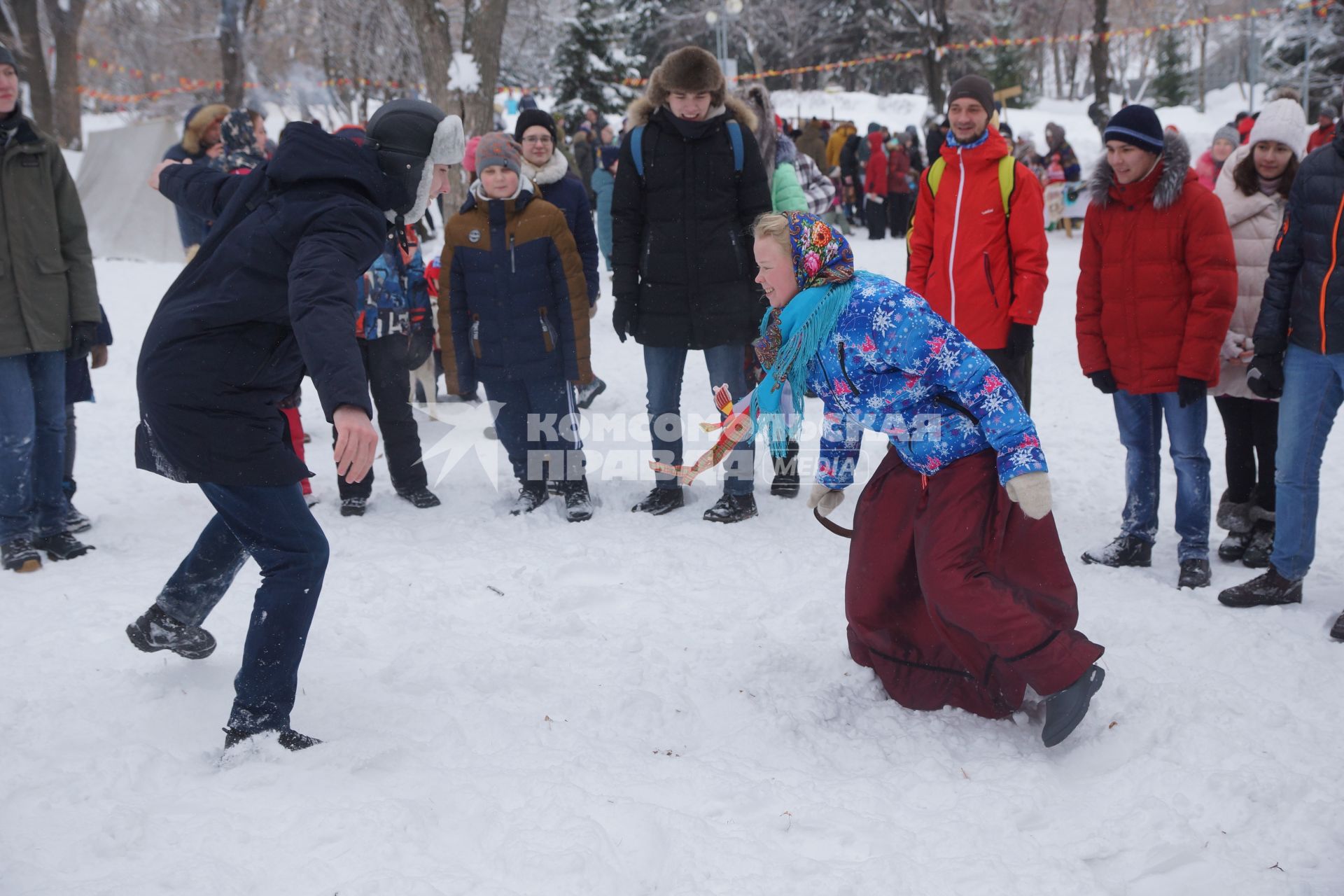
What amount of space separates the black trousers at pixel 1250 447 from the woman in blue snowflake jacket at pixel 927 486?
2175mm

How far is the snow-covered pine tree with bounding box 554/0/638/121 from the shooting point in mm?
29688

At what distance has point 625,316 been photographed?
5.45 m

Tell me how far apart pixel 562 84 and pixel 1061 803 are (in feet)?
98.8

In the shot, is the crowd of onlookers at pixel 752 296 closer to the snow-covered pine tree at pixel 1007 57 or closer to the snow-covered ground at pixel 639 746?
the snow-covered ground at pixel 639 746

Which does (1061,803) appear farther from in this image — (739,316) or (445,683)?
(739,316)

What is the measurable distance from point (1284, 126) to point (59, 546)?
19.7 feet

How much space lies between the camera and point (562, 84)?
30266mm

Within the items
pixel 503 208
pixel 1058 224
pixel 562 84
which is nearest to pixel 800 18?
pixel 562 84

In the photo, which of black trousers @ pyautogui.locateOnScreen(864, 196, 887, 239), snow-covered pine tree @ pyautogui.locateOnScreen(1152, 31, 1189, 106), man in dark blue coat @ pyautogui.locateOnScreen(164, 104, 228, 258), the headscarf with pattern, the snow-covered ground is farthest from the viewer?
snow-covered pine tree @ pyautogui.locateOnScreen(1152, 31, 1189, 106)

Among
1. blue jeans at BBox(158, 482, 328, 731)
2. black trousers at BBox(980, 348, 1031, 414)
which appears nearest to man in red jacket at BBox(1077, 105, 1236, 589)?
black trousers at BBox(980, 348, 1031, 414)

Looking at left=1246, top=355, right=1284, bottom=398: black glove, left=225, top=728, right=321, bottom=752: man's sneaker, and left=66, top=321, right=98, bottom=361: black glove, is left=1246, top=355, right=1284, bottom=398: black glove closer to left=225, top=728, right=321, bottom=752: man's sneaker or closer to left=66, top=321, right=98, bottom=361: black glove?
left=225, top=728, right=321, bottom=752: man's sneaker

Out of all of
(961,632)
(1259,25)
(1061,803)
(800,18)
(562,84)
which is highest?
(800,18)

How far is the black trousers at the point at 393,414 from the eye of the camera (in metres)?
5.65

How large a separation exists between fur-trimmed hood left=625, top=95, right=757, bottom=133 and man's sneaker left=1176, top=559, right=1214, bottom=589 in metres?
2.98
